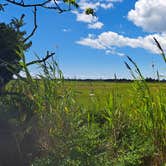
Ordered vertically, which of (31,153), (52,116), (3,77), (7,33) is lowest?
(31,153)

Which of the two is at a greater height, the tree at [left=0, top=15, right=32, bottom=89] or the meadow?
the tree at [left=0, top=15, right=32, bottom=89]

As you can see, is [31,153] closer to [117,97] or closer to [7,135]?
[7,135]

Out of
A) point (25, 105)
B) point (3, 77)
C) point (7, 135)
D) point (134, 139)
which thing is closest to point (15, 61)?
point (3, 77)

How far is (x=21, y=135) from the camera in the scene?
6449 mm

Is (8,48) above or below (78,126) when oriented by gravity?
above

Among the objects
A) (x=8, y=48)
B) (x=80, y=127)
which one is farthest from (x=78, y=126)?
(x=8, y=48)

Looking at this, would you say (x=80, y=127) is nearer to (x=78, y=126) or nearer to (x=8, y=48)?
(x=78, y=126)

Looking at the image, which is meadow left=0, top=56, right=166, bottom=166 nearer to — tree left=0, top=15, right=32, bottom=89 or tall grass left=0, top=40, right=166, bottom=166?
tall grass left=0, top=40, right=166, bottom=166

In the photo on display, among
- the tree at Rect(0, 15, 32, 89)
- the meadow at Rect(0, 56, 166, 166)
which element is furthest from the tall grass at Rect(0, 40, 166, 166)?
the tree at Rect(0, 15, 32, 89)

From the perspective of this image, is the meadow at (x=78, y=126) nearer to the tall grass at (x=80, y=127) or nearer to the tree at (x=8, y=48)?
the tall grass at (x=80, y=127)

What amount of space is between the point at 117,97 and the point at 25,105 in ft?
4.31

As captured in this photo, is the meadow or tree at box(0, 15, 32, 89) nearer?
the meadow

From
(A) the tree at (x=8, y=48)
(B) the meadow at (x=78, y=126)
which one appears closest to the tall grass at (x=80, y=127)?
(B) the meadow at (x=78, y=126)

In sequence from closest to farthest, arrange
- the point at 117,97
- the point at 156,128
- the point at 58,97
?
the point at 156,128, the point at 58,97, the point at 117,97
